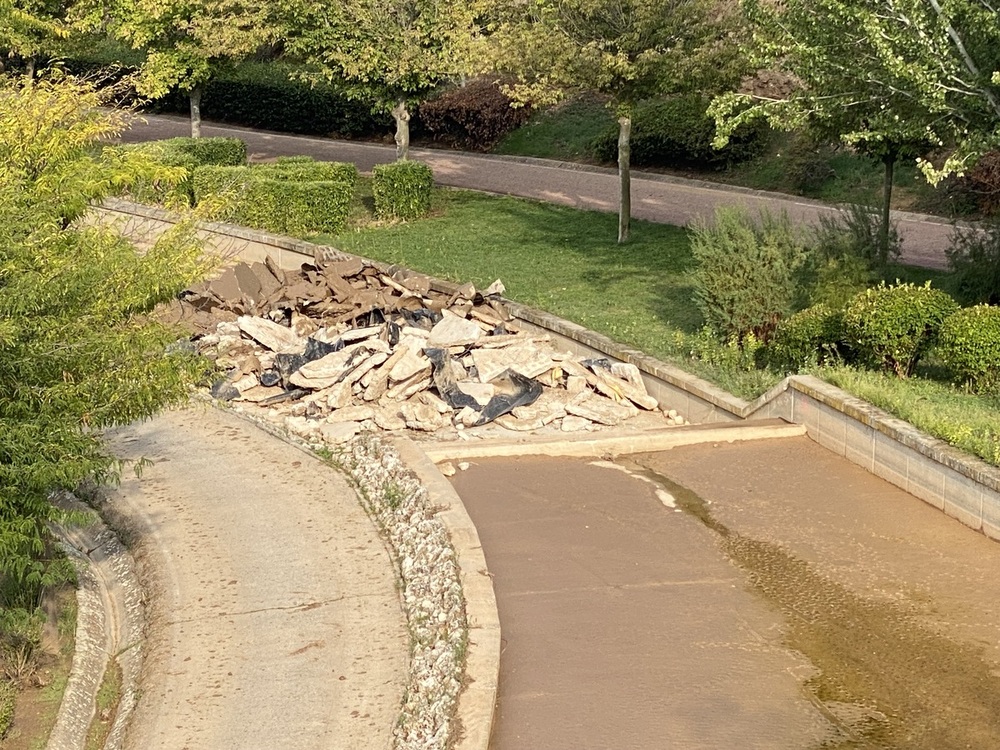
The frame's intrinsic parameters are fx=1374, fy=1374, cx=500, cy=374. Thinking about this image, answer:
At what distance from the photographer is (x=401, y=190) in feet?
Result: 81.9

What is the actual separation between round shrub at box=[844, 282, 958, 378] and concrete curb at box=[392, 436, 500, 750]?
4295mm

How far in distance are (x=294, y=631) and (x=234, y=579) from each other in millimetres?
1093

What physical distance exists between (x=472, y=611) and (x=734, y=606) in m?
1.79

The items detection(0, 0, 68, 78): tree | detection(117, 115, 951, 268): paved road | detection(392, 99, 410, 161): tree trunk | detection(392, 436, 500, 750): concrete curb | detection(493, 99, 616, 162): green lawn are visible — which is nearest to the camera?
detection(392, 436, 500, 750): concrete curb

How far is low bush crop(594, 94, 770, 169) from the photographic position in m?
29.2

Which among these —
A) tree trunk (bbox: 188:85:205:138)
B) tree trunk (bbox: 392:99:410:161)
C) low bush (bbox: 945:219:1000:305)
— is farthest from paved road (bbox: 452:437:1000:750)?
tree trunk (bbox: 188:85:205:138)

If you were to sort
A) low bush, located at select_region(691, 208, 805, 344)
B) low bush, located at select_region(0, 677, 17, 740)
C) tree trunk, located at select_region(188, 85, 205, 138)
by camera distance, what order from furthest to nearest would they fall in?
1. tree trunk, located at select_region(188, 85, 205, 138)
2. low bush, located at select_region(691, 208, 805, 344)
3. low bush, located at select_region(0, 677, 17, 740)

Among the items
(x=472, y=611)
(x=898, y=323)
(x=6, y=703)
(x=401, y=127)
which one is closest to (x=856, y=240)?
(x=898, y=323)

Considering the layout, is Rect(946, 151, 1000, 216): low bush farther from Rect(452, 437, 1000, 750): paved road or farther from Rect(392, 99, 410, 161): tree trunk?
Rect(452, 437, 1000, 750): paved road

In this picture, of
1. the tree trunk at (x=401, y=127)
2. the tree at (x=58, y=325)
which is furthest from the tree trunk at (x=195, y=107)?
the tree at (x=58, y=325)

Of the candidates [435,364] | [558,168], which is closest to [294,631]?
[435,364]

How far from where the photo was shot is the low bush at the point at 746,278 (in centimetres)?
1494

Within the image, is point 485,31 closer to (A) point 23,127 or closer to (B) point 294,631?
(A) point 23,127

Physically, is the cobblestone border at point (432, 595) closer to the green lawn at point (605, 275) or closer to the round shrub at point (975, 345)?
the green lawn at point (605, 275)
